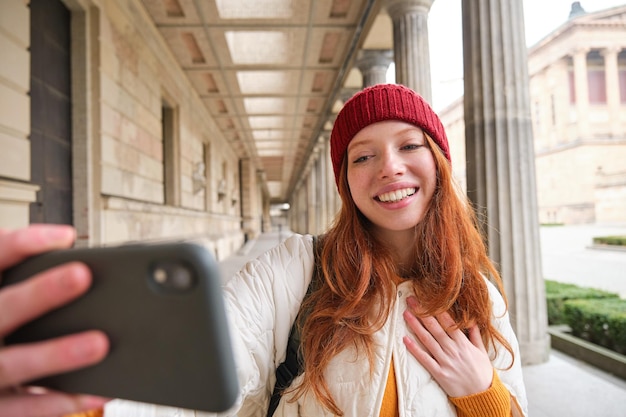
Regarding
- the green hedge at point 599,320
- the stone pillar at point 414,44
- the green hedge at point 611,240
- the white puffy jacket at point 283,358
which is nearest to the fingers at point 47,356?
the white puffy jacket at point 283,358

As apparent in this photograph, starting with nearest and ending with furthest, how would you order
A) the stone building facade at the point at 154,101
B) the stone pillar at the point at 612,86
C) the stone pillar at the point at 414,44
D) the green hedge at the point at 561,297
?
the stone building facade at the point at 154,101 < the green hedge at the point at 561,297 < the stone pillar at the point at 414,44 < the stone pillar at the point at 612,86

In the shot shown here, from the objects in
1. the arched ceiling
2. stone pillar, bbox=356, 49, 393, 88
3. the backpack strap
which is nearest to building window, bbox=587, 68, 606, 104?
the arched ceiling

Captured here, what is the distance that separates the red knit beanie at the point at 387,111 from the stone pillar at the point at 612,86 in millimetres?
30666

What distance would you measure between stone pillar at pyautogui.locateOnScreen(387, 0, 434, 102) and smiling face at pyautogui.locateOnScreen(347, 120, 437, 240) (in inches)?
200

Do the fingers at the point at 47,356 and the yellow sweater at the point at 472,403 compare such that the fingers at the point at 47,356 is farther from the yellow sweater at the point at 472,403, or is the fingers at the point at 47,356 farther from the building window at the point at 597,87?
the building window at the point at 597,87

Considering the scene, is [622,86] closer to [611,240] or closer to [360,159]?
[611,240]

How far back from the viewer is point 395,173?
4.56 ft

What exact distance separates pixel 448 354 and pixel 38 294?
48.7 inches

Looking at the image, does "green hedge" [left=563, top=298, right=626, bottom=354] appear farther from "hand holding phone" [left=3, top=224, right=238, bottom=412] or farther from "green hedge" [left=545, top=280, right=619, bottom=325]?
"hand holding phone" [left=3, top=224, right=238, bottom=412]

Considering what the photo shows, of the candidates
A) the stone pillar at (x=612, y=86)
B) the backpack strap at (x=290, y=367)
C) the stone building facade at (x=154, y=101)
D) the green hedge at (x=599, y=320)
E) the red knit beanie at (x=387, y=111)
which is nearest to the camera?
the backpack strap at (x=290, y=367)

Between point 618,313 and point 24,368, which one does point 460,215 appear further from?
point 618,313

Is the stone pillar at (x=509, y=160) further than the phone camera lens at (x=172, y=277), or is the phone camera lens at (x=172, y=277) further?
the stone pillar at (x=509, y=160)

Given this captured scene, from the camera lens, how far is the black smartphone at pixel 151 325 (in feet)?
1.40

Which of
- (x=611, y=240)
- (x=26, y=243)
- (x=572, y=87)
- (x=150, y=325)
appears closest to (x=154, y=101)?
(x=26, y=243)
